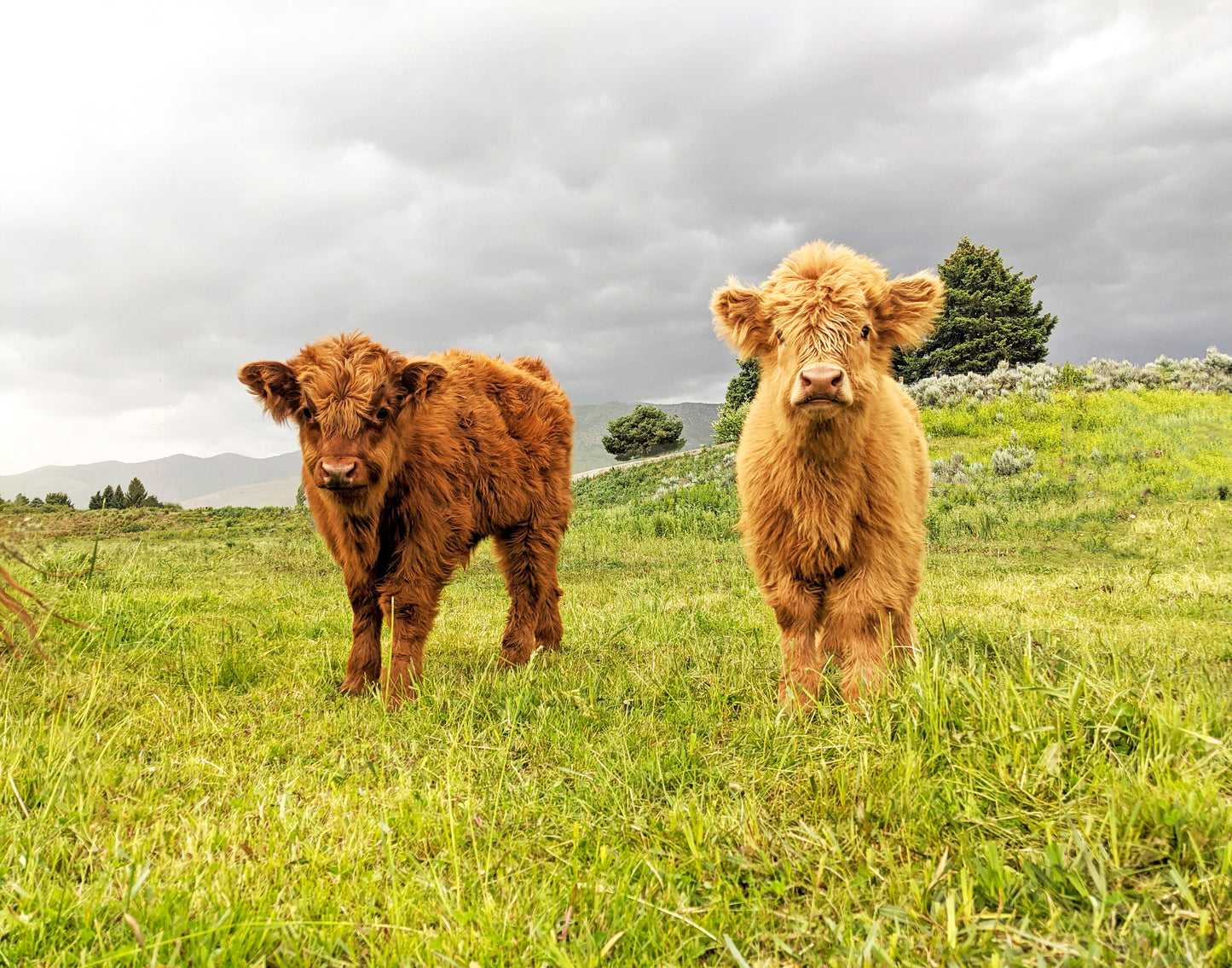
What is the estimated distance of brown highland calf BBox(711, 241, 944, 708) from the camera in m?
3.84

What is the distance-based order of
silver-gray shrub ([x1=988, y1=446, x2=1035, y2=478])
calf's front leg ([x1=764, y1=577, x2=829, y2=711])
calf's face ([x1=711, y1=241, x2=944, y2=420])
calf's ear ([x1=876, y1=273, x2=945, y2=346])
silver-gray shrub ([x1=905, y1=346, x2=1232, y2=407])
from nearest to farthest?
calf's face ([x1=711, y1=241, x2=944, y2=420]) → calf's front leg ([x1=764, y1=577, x2=829, y2=711]) → calf's ear ([x1=876, y1=273, x2=945, y2=346]) → silver-gray shrub ([x1=988, y1=446, x2=1035, y2=478]) → silver-gray shrub ([x1=905, y1=346, x2=1232, y2=407])

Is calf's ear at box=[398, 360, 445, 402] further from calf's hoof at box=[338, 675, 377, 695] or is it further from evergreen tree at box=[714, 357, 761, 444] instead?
evergreen tree at box=[714, 357, 761, 444]

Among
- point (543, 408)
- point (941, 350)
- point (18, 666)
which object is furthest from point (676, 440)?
point (18, 666)

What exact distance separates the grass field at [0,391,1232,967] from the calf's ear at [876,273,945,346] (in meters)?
1.89

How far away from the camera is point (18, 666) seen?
4.07 metres

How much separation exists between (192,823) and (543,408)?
14.6 feet

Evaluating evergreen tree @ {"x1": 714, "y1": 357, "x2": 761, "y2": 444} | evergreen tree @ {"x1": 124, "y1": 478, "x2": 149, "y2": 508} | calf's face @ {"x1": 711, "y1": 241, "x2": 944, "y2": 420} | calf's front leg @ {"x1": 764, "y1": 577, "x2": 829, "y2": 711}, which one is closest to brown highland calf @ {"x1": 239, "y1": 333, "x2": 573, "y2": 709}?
calf's face @ {"x1": 711, "y1": 241, "x2": 944, "y2": 420}

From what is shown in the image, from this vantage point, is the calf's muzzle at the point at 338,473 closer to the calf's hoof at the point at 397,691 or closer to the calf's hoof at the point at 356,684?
the calf's hoof at the point at 397,691

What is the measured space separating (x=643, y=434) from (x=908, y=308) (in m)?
39.6

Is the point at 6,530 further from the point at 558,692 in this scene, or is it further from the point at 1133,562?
the point at 1133,562

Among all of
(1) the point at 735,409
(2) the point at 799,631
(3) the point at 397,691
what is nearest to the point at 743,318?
(2) the point at 799,631

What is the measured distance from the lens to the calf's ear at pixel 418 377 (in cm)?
470

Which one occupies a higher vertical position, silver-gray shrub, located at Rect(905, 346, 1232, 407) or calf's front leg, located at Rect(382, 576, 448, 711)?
silver-gray shrub, located at Rect(905, 346, 1232, 407)

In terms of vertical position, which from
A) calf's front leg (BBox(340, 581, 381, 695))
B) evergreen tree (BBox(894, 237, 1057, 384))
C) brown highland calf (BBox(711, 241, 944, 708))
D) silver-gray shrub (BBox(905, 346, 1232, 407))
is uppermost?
evergreen tree (BBox(894, 237, 1057, 384))
